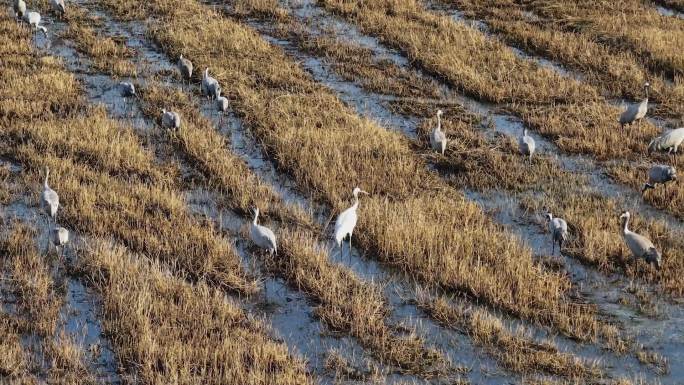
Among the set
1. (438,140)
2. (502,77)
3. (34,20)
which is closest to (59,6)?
(34,20)

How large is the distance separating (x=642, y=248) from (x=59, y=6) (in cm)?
1694

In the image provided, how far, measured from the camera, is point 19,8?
21203 mm

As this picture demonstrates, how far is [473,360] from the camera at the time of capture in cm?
884

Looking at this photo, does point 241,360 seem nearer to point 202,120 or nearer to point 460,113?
point 202,120

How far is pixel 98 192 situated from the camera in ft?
40.9

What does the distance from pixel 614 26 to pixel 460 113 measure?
7524mm

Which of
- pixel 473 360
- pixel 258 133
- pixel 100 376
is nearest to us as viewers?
pixel 100 376

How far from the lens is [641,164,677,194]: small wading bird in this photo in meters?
12.7

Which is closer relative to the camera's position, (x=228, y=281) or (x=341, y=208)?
(x=228, y=281)

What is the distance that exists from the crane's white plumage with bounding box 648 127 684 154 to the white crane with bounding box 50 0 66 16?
15.0 metres

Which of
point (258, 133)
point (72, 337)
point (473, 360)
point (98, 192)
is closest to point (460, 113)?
point (258, 133)

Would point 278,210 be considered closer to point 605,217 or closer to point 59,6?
point 605,217

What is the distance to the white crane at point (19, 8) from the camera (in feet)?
69.4

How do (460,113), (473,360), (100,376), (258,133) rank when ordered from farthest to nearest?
(460,113)
(258,133)
(473,360)
(100,376)
